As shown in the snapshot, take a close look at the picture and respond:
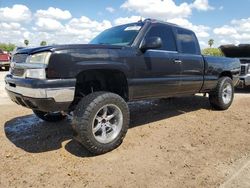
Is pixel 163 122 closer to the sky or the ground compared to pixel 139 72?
closer to the ground

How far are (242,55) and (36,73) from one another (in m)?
9.71

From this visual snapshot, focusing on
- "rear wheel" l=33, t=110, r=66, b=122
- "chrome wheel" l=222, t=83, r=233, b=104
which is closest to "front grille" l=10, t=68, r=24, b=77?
"rear wheel" l=33, t=110, r=66, b=122

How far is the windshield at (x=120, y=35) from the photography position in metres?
5.47

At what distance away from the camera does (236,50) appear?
11.8m

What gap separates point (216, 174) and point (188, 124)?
2.42 m

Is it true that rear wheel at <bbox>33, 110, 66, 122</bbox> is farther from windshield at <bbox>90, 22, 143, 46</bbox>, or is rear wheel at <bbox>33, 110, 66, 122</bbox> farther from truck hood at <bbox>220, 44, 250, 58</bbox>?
truck hood at <bbox>220, 44, 250, 58</bbox>

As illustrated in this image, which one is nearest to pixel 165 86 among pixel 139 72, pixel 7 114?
pixel 139 72

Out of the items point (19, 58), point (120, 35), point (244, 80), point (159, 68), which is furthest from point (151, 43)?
point (244, 80)

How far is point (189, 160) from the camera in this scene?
4.42m

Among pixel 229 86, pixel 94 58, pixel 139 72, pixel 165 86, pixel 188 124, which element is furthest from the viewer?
pixel 229 86

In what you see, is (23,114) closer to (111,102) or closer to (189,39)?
(111,102)

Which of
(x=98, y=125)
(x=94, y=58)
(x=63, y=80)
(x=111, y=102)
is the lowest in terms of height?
(x=98, y=125)

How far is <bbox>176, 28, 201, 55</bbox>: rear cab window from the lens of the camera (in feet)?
21.2

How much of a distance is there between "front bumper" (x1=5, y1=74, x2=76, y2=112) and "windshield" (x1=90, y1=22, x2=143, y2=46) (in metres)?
1.55
